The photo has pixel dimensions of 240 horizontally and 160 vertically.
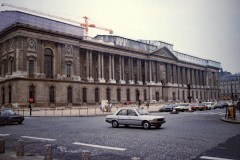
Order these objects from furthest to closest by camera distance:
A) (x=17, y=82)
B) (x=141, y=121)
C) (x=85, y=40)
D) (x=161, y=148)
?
(x=85, y=40) → (x=17, y=82) → (x=141, y=121) → (x=161, y=148)

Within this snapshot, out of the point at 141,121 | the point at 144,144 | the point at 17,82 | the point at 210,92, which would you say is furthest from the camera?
the point at 210,92

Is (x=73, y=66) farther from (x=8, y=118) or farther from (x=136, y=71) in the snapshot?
(x=8, y=118)

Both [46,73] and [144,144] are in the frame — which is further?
[46,73]

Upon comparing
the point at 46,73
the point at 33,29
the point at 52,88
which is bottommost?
the point at 52,88

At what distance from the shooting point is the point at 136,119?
17312mm

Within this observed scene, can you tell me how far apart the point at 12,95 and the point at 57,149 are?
42.6 metres

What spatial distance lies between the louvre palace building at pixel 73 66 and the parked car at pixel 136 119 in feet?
113

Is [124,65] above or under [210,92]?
above

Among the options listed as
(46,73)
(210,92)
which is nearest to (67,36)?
(46,73)

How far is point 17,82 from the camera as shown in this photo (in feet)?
155

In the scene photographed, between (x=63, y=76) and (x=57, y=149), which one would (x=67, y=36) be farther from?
(x=57, y=149)

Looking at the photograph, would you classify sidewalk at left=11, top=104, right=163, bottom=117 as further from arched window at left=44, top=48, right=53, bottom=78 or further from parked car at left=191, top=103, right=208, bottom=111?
arched window at left=44, top=48, right=53, bottom=78

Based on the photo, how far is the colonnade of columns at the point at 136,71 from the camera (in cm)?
6681

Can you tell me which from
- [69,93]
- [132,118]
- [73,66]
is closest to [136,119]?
[132,118]
